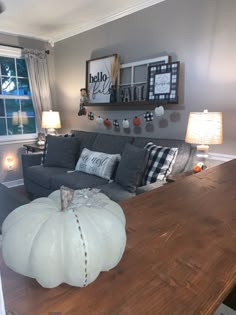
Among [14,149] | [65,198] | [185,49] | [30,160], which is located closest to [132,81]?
[185,49]

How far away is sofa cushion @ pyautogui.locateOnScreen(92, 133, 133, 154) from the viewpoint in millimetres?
2928

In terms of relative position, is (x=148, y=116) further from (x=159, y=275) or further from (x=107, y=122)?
(x=159, y=275)

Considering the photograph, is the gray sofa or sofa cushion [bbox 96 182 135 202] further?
the gray sofa

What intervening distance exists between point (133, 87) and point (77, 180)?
1379 millimetres

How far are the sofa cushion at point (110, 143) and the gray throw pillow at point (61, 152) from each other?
1.06 ft

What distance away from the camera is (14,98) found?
155 inches

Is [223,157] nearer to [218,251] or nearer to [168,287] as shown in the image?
[218,251]

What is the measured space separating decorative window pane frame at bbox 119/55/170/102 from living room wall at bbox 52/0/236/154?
0.27 ft

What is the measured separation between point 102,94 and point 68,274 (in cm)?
312

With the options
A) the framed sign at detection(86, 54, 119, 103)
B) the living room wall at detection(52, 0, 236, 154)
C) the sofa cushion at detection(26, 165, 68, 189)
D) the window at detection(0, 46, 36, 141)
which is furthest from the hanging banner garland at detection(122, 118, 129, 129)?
the window at detection(0, 46, 36, 141)

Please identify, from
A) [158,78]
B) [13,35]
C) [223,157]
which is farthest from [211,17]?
[13,35]

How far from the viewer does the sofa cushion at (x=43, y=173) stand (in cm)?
292

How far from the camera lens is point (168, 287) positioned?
529 millimetres

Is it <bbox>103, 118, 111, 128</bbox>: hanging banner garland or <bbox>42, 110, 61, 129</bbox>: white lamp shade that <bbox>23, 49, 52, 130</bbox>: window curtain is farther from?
<bbox>103, 118, 111, 128</bbox>: hanging banner garland
